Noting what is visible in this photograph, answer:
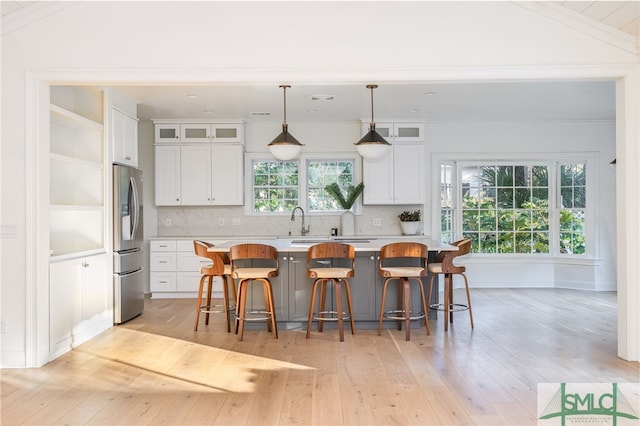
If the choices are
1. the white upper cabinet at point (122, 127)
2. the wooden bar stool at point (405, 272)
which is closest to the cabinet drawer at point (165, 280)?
the white upper cabinet at point (122, 127)

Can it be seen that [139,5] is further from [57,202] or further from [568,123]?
[568,123]

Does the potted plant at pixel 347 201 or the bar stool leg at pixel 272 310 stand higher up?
the potted plant at pixel 347 201

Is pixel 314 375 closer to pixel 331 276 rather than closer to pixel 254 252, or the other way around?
pixel 331 276

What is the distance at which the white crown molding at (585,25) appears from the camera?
4.22 m

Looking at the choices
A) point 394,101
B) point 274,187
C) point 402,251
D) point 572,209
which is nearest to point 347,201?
point 274,187

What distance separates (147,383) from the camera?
3756mm

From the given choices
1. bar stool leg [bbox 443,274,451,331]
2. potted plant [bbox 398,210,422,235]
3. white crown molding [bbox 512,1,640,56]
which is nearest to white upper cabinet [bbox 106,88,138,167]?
bar stool leg [bbox 443,274,451,331]

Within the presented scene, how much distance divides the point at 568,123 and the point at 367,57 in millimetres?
5345

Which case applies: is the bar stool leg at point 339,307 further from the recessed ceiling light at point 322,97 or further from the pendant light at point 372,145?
the recessed ceiling light at point 322,97

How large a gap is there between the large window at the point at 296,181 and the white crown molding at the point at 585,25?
4.40 metres

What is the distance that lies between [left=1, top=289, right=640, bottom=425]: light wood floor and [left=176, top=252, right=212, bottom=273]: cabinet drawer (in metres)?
1.75

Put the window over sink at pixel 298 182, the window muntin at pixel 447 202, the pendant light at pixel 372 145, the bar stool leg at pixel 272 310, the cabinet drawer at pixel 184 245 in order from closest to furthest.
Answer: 1. the bar stool leg at pixel 272 310
2. the pendant light at pixel 372 145
3. the cabinet drawer at pixel 184 245
4. the window over sink at pixel 298 182
5. the window muntin at pixel 447 202

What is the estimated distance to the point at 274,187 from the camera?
838 cm

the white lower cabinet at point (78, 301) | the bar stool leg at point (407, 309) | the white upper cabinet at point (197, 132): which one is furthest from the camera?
the white upper cabinet at point (197, 132)
